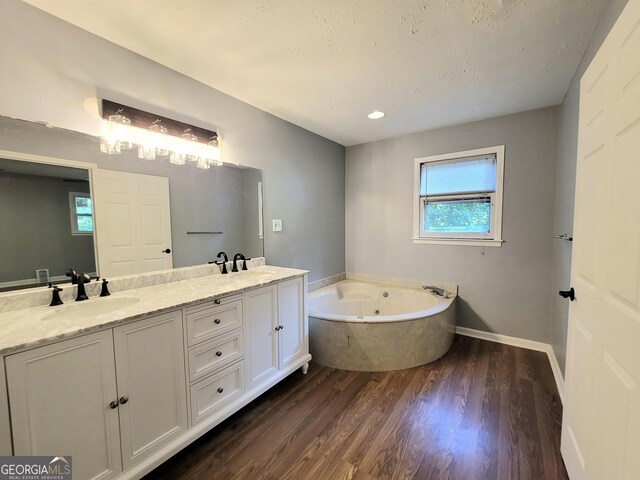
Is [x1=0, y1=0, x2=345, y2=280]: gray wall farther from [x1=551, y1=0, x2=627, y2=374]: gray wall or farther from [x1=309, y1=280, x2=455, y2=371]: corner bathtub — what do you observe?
[x1=551, y1=0, x2=627, y2=374]: gray wall

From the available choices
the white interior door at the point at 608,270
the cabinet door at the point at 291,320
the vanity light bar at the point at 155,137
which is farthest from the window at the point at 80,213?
the white interior door at the point at 608,270

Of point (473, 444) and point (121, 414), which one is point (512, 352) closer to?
point (473, 444)

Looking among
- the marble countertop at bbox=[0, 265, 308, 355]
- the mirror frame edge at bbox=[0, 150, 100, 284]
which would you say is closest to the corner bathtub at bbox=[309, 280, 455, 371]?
the marble countertop at bbox=[0, 265, 308, 355]

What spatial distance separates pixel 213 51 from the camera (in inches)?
67.1

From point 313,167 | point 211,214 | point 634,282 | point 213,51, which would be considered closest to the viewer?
point 634,282

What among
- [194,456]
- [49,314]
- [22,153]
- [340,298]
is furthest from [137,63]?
→ [340,298]

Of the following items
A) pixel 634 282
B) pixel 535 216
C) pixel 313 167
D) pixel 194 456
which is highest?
pixel 313 167

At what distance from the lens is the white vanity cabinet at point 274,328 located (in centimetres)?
186

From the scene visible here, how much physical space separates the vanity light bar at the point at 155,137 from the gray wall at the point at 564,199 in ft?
8.31

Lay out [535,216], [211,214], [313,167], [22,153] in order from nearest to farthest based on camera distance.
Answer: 1. [22,153]
2. [211,214]
3. [535,216]
4. [313,167]

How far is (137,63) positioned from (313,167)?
184 centimetres

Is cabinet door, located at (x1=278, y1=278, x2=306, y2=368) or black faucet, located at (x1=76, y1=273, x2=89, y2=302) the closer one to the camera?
black faucet, located at (x1=76, y1=273, x2=89, y2=302)

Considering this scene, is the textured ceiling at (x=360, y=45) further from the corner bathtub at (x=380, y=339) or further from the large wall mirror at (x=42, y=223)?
the corner bathtub at (x=380, y=339)

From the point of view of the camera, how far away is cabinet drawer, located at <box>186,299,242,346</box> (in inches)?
59.4
